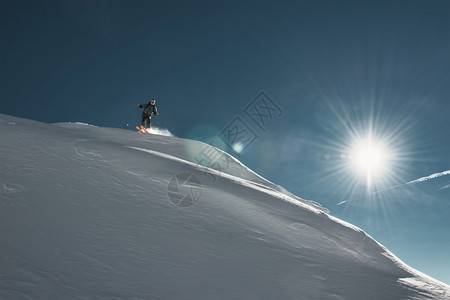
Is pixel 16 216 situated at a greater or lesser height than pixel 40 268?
greater

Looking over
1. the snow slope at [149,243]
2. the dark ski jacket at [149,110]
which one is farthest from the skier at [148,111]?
the snow slope at [149,243]

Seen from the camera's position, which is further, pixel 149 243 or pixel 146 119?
pixel 146 119

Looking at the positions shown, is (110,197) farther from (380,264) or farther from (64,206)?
(380,264)

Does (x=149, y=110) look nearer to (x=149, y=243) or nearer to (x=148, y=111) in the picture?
(x=148, y=111)

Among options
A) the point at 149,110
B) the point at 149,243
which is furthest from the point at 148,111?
the point at 149,243

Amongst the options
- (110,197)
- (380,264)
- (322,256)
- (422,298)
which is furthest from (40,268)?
(380,264)

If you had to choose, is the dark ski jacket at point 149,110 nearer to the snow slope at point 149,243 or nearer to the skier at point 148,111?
the skier at point 148,111

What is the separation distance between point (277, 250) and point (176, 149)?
936cm

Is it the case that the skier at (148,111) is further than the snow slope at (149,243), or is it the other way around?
the skier at (148,111)

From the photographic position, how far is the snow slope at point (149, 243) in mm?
2240

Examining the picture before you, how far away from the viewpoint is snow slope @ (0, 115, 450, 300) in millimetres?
2240

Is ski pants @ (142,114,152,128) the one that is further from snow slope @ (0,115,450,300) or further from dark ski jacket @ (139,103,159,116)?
snow slope @ (0,115,450,300)

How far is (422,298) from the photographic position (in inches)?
139

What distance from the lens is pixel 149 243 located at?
3082 millimetres
